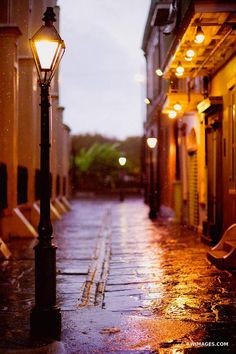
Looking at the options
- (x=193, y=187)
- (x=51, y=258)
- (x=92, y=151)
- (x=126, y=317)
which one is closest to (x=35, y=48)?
(x=51, y=258)

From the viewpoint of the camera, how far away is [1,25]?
651 inches

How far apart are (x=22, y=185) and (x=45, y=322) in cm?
1268

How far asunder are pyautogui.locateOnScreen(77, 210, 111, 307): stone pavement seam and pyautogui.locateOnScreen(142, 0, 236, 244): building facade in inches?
106

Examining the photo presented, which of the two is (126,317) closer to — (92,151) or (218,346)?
(218,346)

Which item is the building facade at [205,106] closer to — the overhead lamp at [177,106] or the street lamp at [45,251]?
the overhead lamp at [177,106]

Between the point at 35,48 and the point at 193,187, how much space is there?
14.0m

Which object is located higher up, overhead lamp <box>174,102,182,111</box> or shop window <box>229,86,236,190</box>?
overhead lamp <box>174,102,182,111</box>

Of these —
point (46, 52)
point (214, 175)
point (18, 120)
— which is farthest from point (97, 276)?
point (18, 120)

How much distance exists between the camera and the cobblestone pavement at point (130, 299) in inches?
255

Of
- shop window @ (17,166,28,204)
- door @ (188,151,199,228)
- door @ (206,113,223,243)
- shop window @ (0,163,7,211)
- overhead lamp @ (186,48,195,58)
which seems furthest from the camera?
door @ (188,151,199,228)

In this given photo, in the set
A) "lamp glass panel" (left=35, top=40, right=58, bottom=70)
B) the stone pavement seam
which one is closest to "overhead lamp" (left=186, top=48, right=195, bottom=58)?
the stone pavement seam

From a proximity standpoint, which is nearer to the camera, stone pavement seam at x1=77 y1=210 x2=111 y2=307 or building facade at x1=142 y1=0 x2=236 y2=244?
stone pavement seam at x1=77 y1=210 x2=111 y2=307

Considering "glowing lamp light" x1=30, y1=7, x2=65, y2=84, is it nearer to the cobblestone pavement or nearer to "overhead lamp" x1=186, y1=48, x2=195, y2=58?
the cobblestone pavement

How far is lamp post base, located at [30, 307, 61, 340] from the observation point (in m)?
6.89
